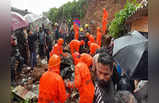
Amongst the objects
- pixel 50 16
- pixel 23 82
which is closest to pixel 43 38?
pixel 23 82

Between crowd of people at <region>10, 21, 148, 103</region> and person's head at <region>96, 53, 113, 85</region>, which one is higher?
person's head at <region>96, 53, 113, 85</region>

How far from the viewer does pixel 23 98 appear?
12.3 feet

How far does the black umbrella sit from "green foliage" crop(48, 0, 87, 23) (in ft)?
42.1

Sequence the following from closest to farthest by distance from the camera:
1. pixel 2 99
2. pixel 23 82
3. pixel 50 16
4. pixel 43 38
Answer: pixel 2 99 → pixel 23 82 → pixel 43 38 → pixel 50 16

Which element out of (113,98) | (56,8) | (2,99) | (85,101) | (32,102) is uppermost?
(56,8)

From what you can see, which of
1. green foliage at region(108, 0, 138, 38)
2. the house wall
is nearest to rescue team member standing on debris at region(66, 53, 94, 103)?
the house wall

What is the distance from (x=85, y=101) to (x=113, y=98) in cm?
83

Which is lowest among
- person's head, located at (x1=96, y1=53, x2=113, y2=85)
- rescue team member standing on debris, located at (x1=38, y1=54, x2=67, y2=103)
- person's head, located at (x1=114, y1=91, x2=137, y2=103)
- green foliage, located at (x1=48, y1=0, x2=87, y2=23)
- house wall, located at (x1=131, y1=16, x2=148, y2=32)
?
rescue team member standing on debris, located at (x1=38, y1=54, x2=67, y2=103)

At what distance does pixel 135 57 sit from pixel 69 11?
13.8 metres

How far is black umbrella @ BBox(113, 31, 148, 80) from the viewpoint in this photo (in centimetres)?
129

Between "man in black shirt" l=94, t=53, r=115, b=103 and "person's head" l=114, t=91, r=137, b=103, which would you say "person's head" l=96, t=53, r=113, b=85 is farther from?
"person's head" l=114, t=91, r=137, b=103

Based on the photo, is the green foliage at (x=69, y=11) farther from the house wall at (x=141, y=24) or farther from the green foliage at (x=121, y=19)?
the house wall at (x=141, y=24)

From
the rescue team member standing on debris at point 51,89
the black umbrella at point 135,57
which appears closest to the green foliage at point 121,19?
the black umbrella at point 135,57

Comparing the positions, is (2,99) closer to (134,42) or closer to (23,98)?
(134,42)
